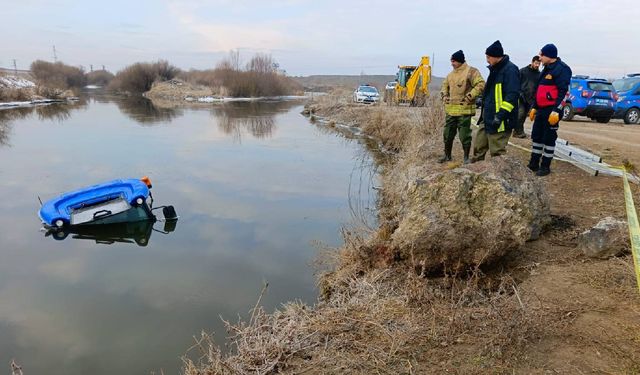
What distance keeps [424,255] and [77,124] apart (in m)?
21.1

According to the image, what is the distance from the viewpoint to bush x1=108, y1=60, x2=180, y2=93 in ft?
170

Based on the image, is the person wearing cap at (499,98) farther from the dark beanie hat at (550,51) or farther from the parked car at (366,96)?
the parked car at (366,96)

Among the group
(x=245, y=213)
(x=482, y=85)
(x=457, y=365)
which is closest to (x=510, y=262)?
(x=457, y=365)

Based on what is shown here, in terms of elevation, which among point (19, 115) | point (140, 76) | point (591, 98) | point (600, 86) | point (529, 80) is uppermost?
point (140, 76)

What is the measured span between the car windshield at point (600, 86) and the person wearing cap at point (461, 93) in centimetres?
922

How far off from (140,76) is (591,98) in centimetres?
5006

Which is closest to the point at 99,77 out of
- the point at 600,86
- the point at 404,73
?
the point at 404,73

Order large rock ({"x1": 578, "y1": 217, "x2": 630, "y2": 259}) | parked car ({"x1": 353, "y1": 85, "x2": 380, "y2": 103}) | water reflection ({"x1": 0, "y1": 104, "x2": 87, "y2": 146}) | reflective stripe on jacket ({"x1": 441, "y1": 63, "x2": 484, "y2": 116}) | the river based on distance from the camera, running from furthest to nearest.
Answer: parked car ({"x1": 353, "y1": 85, "x2": 380, "y2": 103}) < water reflection ({"x1": 0, "y1": 104, "x2": 87, "y2": 146}) < reflective stripe on jacket ({"x1": 441, "y1": 63, "x2": 484, "y2": 116}) < the river < large rock ({"x1": 578, "y1": 217, "x2": 630, "y2": 259})

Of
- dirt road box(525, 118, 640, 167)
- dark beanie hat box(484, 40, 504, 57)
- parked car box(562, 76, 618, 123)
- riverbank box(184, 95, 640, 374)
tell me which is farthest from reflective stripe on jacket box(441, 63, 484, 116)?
parked car box(562, 76, 618, 123)

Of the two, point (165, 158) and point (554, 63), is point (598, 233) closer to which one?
point (554, 63)

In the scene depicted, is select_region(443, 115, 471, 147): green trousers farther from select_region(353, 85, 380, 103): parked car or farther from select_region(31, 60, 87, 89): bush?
select_region(31, 60, 87, 89): bush

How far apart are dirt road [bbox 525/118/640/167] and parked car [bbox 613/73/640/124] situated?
6.94 feet

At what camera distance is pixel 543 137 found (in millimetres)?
5746

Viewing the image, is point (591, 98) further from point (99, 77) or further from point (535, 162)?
point (99, 77)
